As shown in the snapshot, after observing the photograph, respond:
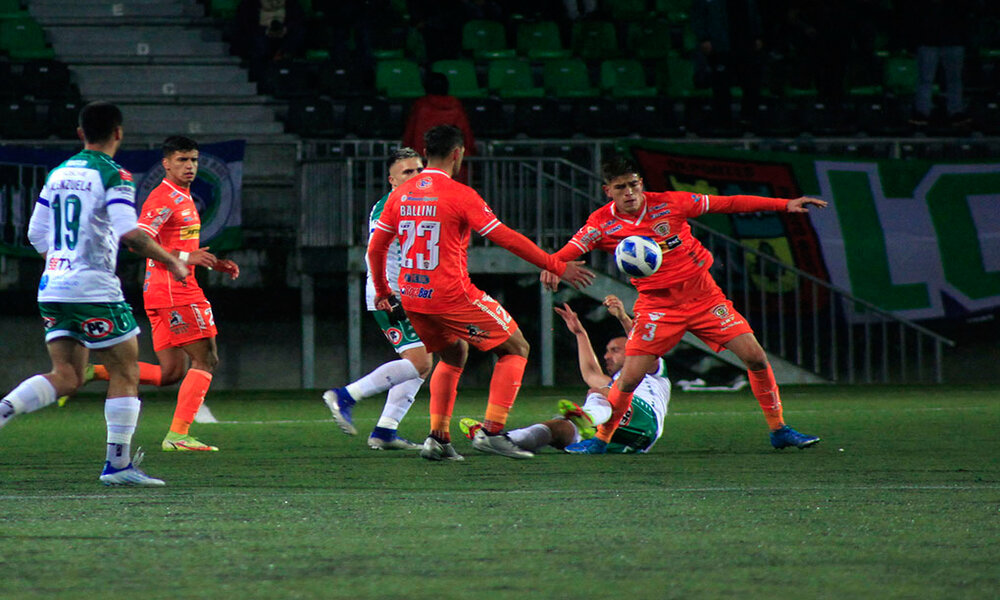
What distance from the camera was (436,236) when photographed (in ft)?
25.6

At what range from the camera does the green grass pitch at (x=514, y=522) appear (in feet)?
13.5

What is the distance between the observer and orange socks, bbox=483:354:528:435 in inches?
317

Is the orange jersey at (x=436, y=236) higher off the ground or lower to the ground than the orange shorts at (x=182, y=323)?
higher

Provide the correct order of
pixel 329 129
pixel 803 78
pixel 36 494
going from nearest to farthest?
pixel 36 494, pixel 329 129, pixel 803 78

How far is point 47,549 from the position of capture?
473 centimetres

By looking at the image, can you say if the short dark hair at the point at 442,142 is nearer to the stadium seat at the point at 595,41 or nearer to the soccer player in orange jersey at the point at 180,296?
the soccer player in orange jersey at the point at 180,296

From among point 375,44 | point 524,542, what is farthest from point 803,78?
point 524,542

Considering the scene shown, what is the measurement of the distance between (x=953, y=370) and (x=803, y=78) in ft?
15.7

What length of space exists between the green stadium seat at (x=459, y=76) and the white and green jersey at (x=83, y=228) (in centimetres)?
1263

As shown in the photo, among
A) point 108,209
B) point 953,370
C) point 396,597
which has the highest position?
point 108,209

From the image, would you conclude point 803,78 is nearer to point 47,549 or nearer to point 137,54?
point 137,54

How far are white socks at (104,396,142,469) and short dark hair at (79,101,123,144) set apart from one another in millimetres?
1230

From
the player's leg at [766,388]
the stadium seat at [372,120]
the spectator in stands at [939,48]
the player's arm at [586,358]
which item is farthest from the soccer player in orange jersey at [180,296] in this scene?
the spectator in stands at [939,48]

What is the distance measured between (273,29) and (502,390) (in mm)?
12350
